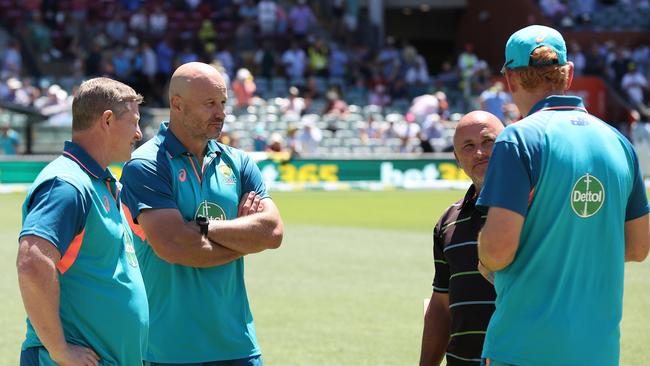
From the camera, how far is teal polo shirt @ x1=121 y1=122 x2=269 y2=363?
516 centimetres

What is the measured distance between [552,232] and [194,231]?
173 cm

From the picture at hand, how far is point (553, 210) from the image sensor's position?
13.8 ft

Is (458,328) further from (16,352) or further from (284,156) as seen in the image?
(284,156)

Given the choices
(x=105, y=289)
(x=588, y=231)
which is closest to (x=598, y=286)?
(x=588, y=231)

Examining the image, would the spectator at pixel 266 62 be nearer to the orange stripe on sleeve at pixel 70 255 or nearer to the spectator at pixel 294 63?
the spectator at pixel 294 63

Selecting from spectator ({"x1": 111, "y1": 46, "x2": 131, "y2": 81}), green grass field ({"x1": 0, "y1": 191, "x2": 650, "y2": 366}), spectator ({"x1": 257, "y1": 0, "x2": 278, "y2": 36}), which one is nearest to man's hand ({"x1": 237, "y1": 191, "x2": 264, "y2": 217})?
green grass field ({"x1": 0, "y1": 191, "x2": 650, "y2": 366})

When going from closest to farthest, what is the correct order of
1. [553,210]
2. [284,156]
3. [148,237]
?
[553,210] → [148,237] → [284,156]

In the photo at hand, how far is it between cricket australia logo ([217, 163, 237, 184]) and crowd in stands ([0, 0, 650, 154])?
23.3m

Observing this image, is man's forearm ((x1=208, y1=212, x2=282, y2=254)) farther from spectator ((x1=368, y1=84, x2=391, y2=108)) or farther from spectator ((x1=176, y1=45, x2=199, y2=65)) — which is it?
spectator ((x1=368, y1=84, x2=391, y2=108))

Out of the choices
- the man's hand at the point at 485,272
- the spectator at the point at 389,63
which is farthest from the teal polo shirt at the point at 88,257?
the spectator at the point at 389,63

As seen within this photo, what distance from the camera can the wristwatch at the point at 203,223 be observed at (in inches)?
203

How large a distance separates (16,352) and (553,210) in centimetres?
638

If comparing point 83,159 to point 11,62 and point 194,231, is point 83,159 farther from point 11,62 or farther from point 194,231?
point 11,62

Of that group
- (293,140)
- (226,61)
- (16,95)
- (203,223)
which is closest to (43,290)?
(203,223)
